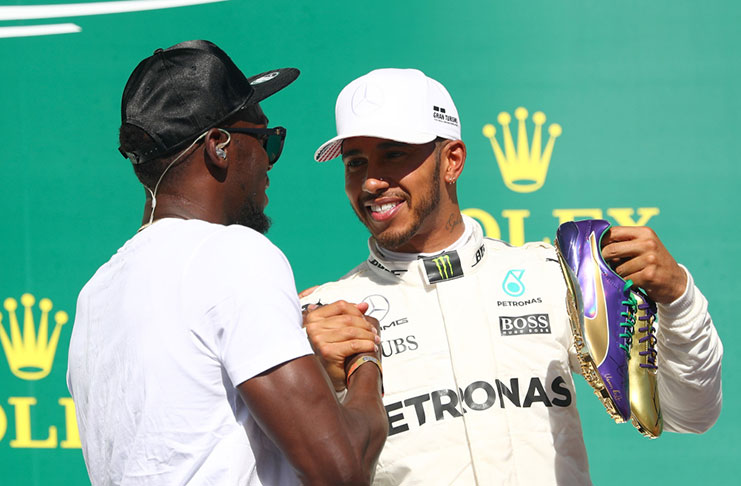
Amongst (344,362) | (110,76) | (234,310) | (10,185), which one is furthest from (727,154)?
(10,185)

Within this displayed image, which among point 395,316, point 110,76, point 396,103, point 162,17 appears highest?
point 162,17

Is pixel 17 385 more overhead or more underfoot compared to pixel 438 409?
more underfoot

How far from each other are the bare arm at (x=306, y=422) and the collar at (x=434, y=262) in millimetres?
743

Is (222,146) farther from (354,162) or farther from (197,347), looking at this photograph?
(354,162)

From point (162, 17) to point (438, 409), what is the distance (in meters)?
1.77

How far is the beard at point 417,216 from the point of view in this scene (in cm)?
170

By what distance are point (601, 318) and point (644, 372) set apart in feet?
0.48

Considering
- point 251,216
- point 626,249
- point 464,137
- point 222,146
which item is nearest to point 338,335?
point 251,216

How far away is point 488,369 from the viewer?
158 centimetres

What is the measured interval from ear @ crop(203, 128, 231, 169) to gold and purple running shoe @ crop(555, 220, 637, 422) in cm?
62

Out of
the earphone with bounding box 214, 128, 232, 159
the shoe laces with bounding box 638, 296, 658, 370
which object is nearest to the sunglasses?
the earphone with bounding box 214, 128, 232, 159

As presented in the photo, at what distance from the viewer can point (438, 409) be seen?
1.55m

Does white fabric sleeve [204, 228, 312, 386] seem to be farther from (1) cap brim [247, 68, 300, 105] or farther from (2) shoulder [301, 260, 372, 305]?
(2) shoulder [301, 260, 372, 305]

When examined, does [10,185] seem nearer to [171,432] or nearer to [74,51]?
[74,51]
